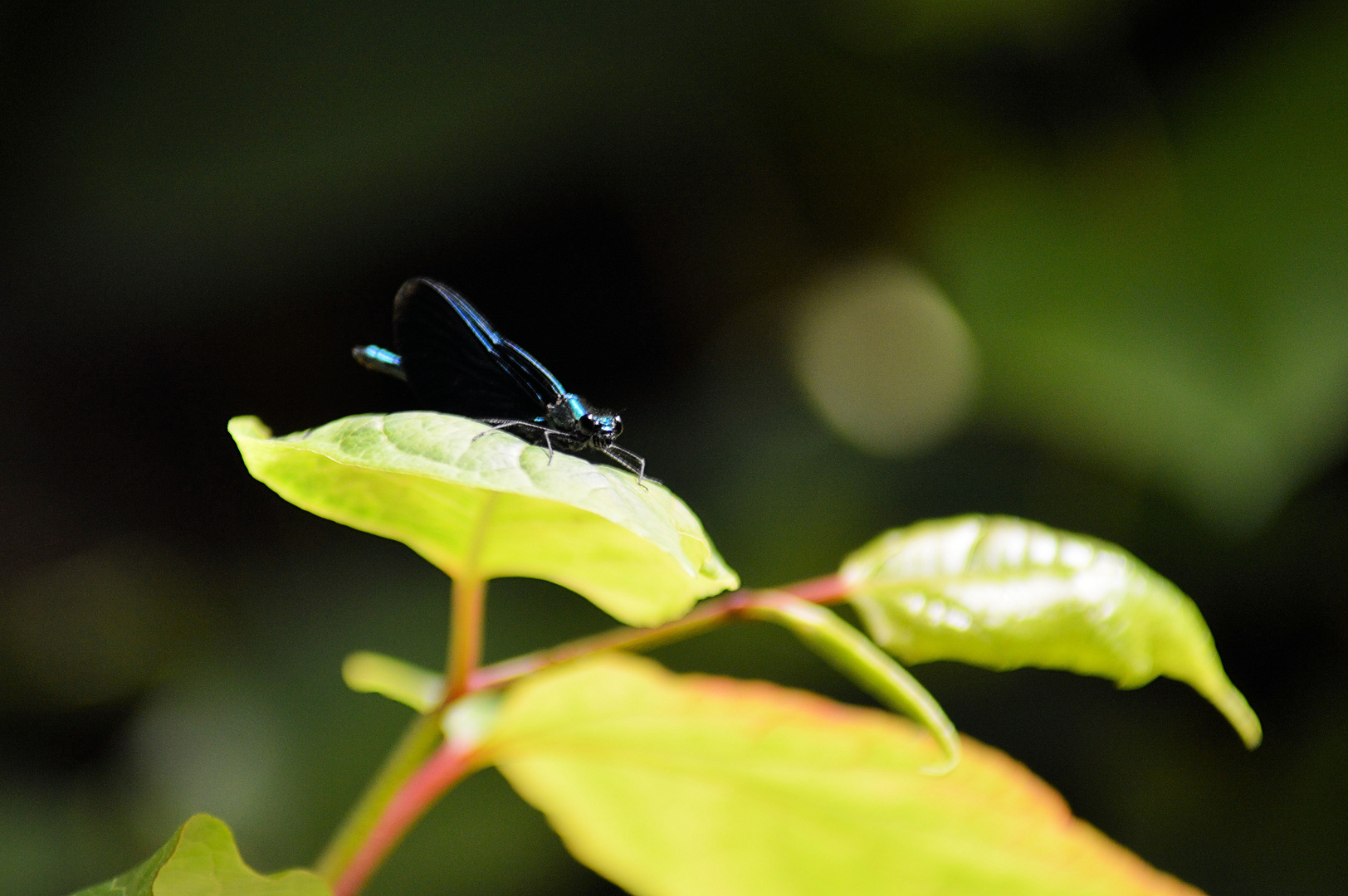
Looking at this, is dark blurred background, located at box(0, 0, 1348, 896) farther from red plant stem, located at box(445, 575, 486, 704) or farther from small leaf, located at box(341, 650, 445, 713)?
red plant stem, located at box(445, 575, 486, 704)

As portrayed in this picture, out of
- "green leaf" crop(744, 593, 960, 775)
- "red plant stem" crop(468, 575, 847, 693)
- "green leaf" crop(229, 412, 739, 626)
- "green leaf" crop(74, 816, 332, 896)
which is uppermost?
"green leaf" crop(229, 412, 739, 626)

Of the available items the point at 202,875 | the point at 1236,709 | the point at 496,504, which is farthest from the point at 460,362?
the point at 1236,709

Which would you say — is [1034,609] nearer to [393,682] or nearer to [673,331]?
[393,682]

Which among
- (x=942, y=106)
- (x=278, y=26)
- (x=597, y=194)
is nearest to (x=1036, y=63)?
(x=942, y=106)

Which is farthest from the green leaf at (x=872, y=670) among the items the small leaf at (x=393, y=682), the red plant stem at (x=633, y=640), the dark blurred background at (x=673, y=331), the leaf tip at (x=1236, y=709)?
the dark blurred background at (x=673, y=331)

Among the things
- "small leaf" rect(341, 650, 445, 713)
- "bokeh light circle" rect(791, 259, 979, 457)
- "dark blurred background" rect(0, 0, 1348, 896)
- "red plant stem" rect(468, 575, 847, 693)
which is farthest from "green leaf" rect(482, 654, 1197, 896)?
"bokeh light circle" rect(791, 259, 979, 457)

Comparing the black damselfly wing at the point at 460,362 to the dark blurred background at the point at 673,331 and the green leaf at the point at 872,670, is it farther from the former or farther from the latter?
the dark blurred background at the point at 673,331

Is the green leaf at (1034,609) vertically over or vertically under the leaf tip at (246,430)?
under

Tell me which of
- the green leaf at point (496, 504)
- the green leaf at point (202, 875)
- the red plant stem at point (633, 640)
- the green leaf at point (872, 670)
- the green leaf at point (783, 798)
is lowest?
the green leaf at point (783, 798)
